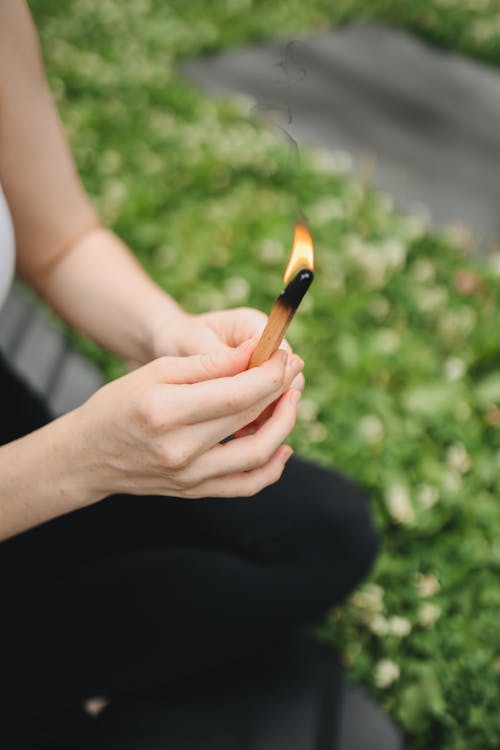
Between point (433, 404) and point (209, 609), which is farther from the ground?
point (209, 609)

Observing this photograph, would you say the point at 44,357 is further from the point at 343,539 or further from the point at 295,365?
the point at 295,365

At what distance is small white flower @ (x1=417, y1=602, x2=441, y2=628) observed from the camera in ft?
6.36

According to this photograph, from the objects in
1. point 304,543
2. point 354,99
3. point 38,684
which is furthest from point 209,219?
point 38,684

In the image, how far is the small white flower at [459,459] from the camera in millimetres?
2312

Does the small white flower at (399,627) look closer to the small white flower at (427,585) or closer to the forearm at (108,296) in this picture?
the small white flower at (427,585)

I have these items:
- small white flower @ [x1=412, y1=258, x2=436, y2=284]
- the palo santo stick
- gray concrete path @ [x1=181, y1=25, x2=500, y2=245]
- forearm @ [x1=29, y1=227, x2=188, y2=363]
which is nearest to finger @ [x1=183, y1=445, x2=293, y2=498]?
the palo santo stick

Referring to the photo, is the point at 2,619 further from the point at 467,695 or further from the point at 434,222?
the point at 434,222

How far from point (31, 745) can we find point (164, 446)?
3.33ft

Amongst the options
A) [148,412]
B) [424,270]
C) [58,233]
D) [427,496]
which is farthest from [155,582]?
[424,270]

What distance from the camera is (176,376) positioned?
38.2 inches

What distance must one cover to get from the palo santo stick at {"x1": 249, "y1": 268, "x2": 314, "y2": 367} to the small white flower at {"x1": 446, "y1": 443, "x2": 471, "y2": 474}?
5.11 feet

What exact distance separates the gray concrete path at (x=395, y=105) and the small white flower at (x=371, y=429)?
4.95ft

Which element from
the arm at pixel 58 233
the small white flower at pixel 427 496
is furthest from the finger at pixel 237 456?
the small white flower at pixel 427 496

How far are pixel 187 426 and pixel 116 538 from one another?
67 centimetres
